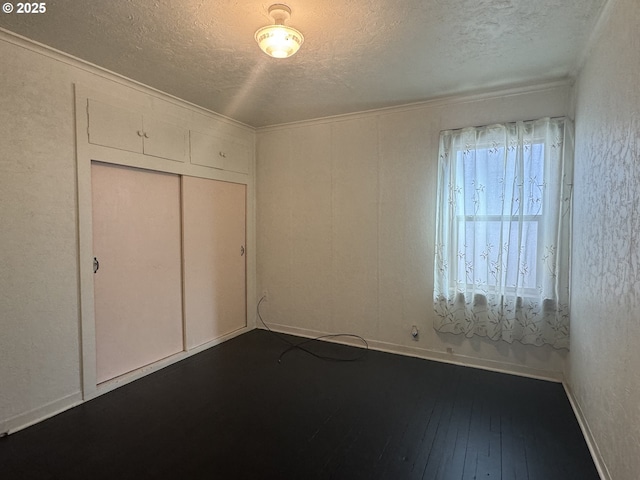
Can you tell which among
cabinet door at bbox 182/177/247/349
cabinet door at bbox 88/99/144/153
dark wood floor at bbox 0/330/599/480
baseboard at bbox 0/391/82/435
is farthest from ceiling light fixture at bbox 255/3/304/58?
baseboard at bbox 0/391/82/435

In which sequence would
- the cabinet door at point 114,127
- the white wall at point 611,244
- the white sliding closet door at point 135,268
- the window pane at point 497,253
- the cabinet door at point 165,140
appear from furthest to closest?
the cabinet door at point 165,140 < the window pane at point 497,253 < the white sliding closet door at point 135,268 < the cabinet door at point 114,127 < the white wall at point 611,244

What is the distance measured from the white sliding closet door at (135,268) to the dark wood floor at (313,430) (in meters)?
0.29

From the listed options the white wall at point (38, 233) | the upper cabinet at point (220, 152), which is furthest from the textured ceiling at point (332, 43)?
the upper cabinet at point (220, 152)

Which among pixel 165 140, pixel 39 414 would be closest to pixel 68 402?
pixel 39 414

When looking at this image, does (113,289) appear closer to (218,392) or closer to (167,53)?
(218,392)

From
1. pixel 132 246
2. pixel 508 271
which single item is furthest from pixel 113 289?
pixel 508 271

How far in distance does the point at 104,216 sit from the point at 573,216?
379cm

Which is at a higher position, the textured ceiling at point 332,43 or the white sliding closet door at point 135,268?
the textured ceiling at point 332,43

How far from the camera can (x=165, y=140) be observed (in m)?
3.20

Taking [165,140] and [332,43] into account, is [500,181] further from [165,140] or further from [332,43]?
[165,140]

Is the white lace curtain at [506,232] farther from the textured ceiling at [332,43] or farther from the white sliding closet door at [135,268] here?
the white sliding closet door at [135,268]

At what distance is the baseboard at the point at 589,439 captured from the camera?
1.78 m

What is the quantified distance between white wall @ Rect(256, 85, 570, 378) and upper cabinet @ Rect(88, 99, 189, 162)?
121cm

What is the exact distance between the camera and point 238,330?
4.19 meters
